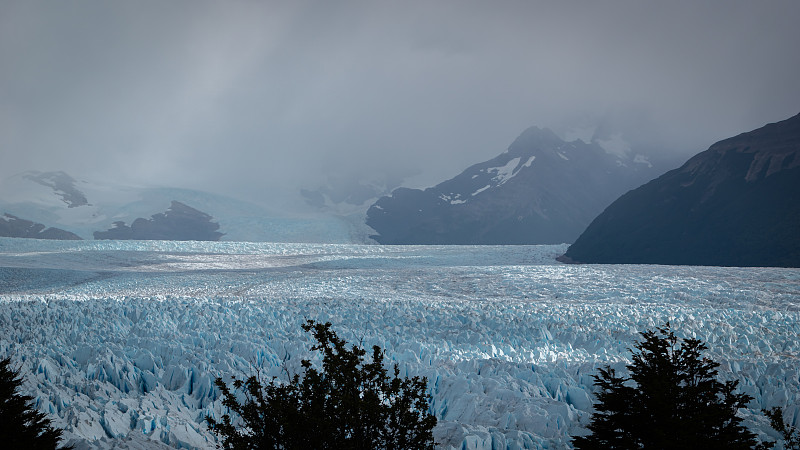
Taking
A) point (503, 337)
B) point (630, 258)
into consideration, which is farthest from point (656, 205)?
point (503, 337)

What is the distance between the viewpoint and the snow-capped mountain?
6122 centimetres

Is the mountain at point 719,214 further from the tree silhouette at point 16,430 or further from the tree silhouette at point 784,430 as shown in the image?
the tree silhouette at point 16,430

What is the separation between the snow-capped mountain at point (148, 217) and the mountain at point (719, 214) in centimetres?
3477

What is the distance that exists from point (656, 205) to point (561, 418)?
42555mm

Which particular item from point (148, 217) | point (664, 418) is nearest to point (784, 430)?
point (664, 418)

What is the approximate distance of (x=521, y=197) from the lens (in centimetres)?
8756

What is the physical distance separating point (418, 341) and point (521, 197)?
266 ft

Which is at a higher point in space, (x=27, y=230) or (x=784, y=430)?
(x=27, y=230)

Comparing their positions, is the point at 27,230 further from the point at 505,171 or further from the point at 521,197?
the point at 505,171

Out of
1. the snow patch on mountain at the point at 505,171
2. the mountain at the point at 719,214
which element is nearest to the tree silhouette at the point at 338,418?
the mountain at the point at 719,214

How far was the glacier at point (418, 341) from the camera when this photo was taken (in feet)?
20.3

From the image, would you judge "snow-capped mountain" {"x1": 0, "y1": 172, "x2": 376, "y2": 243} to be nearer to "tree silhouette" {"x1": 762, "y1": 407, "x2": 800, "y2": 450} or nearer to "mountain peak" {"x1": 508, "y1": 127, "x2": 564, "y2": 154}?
"mountain peak" {"x1": 508, "y1": 127, "x2": 564, "y2": 154}

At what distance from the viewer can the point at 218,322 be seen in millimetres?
11281

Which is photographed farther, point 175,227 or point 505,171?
point 505,171
